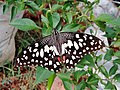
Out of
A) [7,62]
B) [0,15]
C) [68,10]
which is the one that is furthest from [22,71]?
[68,10]

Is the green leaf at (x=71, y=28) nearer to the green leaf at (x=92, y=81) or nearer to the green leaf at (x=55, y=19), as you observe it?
the green leaf at (x=55, y=19)

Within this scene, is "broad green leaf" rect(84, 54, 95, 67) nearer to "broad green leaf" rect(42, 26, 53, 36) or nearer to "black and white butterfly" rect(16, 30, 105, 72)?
"black and white butterfly" rect(16, 30, 105, 72)

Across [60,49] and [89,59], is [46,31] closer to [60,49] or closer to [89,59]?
[60,49]

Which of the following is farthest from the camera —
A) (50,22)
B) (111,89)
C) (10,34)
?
(10,34)

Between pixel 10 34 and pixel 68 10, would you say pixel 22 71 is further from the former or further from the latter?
pixel 68 10

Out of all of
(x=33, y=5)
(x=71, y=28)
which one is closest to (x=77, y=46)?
(x=71, y=28)

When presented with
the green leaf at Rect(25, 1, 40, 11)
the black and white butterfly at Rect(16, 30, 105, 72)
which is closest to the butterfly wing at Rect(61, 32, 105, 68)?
the black and white butterfly at Rect(16, 30, 105, 72)

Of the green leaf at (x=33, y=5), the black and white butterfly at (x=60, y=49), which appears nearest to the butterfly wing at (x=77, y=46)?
the black and white butterfly at (x=60, y=49)
